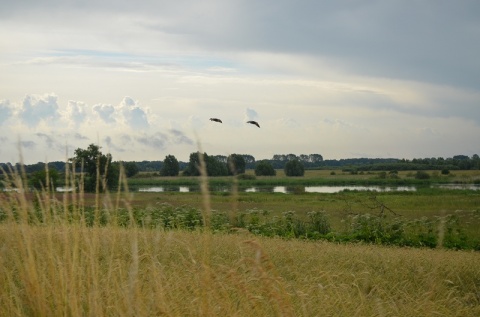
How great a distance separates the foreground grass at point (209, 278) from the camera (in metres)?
4.17

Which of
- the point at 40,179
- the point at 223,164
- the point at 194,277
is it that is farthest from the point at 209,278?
the point at 40,179

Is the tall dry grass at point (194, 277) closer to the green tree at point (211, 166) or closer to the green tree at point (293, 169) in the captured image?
the green tree at point (211, 166)

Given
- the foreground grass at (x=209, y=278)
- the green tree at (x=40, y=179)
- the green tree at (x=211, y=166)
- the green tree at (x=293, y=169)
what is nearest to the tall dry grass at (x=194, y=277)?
the foreground grass at (x=209, y=278)

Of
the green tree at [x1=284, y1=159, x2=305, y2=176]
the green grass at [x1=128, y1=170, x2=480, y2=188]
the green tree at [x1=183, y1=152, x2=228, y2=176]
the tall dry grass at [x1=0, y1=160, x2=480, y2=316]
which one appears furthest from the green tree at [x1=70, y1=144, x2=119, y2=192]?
the green tree at [x1=284, y1=159, x2=305, y2=176]

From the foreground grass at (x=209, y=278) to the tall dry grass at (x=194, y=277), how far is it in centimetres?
2

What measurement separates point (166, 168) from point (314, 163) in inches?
2993

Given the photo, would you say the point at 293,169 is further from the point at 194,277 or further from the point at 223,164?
the point at 194,277

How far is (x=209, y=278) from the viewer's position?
3855 millimetres

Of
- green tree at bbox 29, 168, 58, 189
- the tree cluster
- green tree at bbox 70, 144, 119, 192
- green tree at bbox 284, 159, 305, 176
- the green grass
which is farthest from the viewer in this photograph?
green tree at bbox 284, 159, 305, 176

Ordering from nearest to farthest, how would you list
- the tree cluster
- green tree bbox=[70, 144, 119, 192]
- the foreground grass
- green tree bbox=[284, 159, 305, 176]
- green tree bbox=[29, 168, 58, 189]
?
the tree cluster, the foreground grass, green tree bbox=[70, 144, 119, 192], green tree bbox=[29, 168, 58, 189], green tree bbox=[284, 159, 305, 176]

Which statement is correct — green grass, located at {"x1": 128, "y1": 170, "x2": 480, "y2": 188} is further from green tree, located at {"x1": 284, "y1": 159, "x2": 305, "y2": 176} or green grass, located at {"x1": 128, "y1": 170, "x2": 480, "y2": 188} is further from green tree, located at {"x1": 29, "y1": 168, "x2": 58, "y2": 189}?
green tree, located at {"x1": 29, "y1": 168, "x2": 58, "y2": 189}

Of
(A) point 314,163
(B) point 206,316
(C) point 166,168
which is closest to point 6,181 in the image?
(B) point 206,316

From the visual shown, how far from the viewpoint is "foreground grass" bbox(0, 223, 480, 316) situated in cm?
417

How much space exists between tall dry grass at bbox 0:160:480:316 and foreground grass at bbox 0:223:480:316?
0.06 ft
